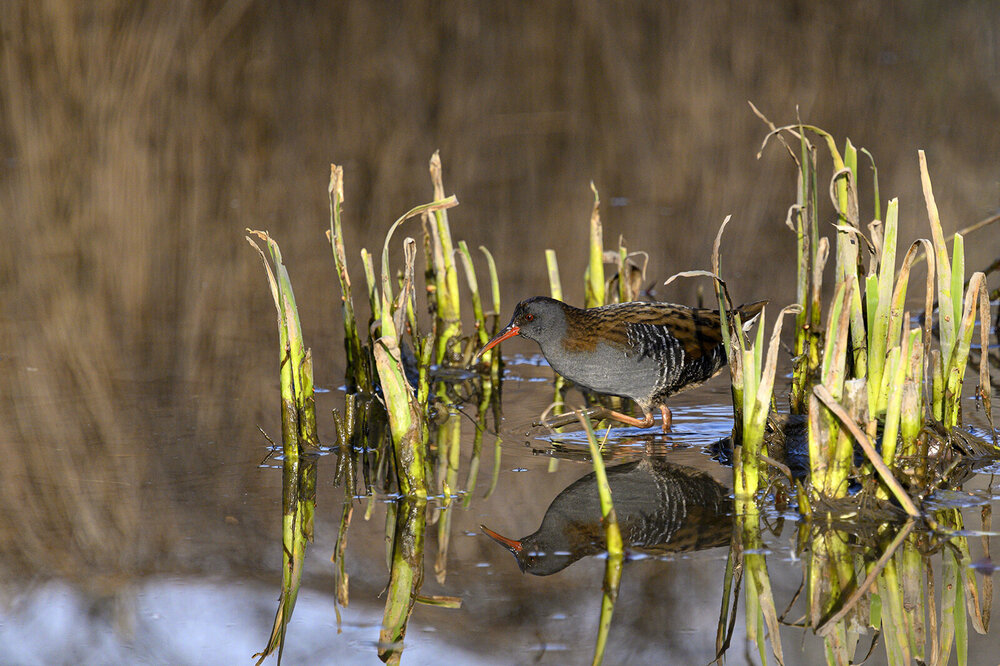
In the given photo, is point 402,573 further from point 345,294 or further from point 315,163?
point 315,163

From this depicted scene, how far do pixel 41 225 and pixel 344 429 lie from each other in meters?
4.75

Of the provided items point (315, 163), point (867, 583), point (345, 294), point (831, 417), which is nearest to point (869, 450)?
point (831, 417)

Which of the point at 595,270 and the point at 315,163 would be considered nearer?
the point at 595,270

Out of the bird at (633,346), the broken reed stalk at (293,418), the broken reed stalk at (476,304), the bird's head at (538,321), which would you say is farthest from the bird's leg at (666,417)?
the broken reed stalk at (293,418)

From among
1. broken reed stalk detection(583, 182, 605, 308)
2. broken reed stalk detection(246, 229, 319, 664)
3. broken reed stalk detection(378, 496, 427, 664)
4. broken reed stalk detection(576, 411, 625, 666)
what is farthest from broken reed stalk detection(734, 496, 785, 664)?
broken reed stalk detection(583, 182, 605, 308)

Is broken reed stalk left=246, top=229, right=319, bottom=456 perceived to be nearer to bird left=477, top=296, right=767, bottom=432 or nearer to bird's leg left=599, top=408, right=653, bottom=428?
bird left=477, top=296, right=767, bottom=432

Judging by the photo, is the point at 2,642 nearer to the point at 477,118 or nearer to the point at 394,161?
the point at 394,161

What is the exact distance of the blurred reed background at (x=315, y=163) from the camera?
484 centimetres

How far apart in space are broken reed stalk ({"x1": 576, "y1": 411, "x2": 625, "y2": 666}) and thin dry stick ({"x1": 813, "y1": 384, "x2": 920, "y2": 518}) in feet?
2.12

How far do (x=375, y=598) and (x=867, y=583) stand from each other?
4.01 ft

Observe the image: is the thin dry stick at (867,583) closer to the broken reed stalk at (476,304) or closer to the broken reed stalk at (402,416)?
the broken reed stalk at (402,416)

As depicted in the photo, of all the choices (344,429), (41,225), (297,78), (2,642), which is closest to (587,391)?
(344,429)

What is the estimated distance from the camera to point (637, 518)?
366 cm

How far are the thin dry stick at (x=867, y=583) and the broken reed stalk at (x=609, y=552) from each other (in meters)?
0.49
